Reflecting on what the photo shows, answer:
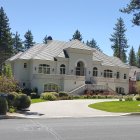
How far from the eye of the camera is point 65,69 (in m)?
59.8

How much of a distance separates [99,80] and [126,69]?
8.76 meters

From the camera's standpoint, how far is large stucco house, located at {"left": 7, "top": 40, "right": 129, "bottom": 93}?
57.0m

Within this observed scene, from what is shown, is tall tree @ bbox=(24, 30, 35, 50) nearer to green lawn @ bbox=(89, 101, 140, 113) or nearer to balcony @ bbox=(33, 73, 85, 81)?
balcony @ bbox=(33, 73, 85, 81)

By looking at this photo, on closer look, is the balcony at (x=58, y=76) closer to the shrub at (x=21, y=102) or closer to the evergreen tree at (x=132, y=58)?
the shrub at (x=21, y=102)

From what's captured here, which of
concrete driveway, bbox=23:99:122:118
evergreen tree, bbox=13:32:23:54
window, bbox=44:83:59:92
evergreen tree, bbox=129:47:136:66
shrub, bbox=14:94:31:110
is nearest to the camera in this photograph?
concrete driveway, bbox=23:99:122:118

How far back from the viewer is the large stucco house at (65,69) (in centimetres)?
5703

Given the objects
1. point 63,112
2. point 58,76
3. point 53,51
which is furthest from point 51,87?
point 63,112

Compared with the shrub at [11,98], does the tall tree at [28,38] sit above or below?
above

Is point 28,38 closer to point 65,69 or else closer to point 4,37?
point 4,37

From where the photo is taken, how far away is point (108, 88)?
60.5 m

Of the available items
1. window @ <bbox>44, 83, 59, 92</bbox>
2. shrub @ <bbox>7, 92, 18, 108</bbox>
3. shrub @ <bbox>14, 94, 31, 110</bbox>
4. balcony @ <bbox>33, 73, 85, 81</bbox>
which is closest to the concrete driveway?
shrub @ <bbox>14, 94, 31, 110</bbox>

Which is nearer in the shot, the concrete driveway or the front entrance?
the concrete driveway

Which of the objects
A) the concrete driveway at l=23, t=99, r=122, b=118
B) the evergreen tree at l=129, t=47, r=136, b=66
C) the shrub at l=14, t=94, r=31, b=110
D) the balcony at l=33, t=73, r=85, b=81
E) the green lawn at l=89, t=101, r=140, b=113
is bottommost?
the concrete driveway at l=23, t=99, r=122, b=118

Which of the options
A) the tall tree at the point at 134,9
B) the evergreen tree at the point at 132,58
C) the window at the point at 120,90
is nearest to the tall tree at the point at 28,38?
the evergreen tree at the point at 132,58
